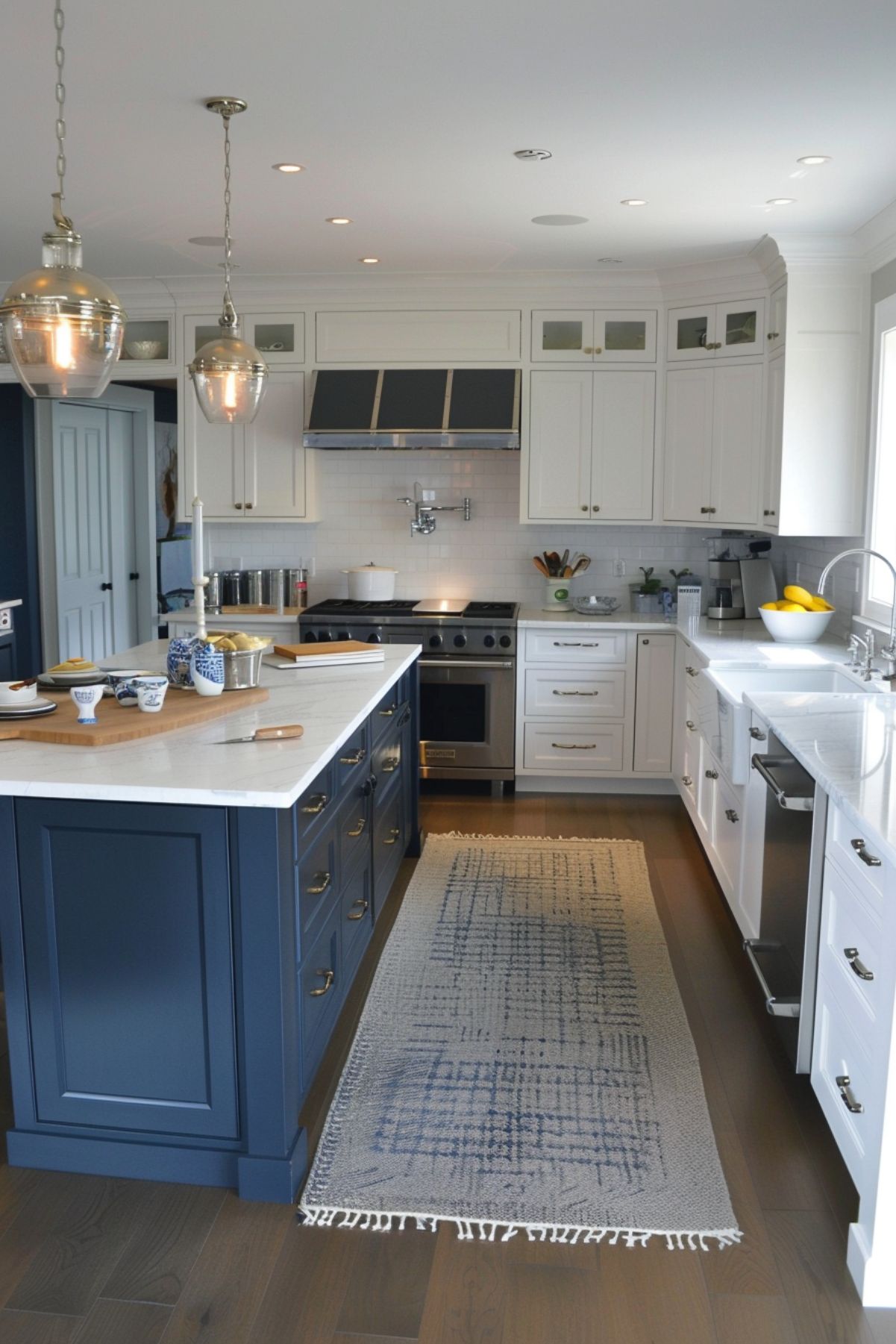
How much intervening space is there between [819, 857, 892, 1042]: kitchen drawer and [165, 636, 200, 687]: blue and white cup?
71.7 inches

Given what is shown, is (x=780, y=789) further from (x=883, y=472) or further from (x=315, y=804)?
(x=883, y=472)

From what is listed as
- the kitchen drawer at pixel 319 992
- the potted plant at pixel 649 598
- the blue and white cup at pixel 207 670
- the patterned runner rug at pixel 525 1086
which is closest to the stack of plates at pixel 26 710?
the blue and white cup at pixel 207 670

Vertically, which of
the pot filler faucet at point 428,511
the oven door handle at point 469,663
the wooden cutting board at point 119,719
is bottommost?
the oven door handle at point 469,663

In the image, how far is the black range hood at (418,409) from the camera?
579cm

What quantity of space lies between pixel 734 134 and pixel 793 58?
2.08ft

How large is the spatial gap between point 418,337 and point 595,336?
898 millimetres

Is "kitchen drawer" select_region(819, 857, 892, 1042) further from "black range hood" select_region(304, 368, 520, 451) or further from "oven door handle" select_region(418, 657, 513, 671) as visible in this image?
"black range hood" select_region(304, 368, 520, 451)

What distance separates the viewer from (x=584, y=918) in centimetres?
421

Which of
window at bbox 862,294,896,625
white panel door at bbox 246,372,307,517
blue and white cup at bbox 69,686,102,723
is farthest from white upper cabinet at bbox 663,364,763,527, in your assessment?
blue and white cup at bbox 69,686,102,723

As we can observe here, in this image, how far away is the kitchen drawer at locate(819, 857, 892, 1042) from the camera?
221 cm

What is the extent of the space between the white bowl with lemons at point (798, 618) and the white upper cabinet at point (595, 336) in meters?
1.57

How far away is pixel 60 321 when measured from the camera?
7.18 ft

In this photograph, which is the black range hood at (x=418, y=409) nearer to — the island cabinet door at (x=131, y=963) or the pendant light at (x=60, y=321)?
the pendant light at (x=60, y=321)

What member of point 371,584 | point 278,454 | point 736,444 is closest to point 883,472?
point 736,444
